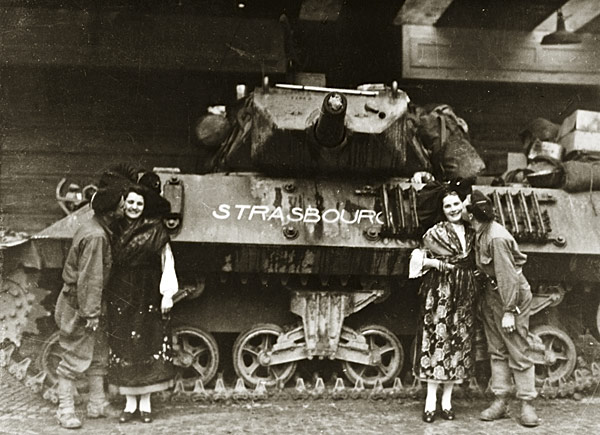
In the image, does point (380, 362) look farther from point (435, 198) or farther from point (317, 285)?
point (435, 198)

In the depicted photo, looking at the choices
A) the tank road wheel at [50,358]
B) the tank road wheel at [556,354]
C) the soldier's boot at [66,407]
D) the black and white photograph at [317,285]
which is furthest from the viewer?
the tank road wheel at [556,354]

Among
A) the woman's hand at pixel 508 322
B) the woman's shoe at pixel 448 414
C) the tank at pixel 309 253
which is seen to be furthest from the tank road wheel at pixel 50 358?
the woman's hand at pixel 508 322

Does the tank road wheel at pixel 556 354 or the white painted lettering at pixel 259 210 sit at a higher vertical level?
the white painted lettering at pixel 259 210

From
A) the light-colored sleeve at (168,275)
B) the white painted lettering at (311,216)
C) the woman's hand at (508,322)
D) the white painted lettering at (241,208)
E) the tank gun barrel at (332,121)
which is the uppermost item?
the tank gun barrel at (332,121)

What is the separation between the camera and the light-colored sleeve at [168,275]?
6152 mm

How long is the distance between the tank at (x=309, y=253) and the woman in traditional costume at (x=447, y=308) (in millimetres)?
468

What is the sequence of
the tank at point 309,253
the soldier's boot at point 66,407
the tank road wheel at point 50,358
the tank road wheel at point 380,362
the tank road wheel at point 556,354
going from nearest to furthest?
the soldier's boot at point 66,407
the tank at point 309,253
the tank road wheel at point 50,358
the tank road wheel at point 380,362
the tank road wheel at point 556,354

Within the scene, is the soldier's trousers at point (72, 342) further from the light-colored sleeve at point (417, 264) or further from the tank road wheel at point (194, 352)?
the light-colored sleeve at point (417, 264)

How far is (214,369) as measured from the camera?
23.2ft

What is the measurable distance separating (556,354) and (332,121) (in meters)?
3.42

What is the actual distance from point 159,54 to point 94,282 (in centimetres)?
595

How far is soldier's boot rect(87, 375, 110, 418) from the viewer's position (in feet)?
20.6

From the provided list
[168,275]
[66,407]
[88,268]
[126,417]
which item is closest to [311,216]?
[168,275]

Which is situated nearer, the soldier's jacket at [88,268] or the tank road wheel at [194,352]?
the soldier's jacket at [88,268]
